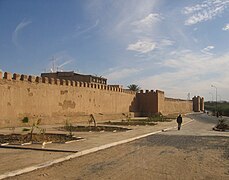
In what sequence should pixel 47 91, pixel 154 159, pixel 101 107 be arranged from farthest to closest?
pixel 101 107, pixel 47 91, pixel 154 159

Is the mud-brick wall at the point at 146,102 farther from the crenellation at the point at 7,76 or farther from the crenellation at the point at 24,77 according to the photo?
the crenellation at the point at 7,76

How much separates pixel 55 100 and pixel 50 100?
2.41ft

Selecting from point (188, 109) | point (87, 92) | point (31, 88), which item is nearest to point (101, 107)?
point (87, 92)

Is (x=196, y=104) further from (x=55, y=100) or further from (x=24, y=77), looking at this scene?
(x=24, y=77)

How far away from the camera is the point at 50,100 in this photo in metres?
25.2

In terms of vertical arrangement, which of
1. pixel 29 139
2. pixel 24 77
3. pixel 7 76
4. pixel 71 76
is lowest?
pixel 29 139

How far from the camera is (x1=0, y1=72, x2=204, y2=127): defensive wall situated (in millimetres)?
20562

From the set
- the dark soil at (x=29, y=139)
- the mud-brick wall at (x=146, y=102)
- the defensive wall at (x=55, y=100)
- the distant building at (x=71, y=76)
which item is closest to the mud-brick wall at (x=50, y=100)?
the defensive wall at (x=55, y=100)

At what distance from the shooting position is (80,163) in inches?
310

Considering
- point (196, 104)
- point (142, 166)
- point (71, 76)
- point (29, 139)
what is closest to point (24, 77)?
point (29, 139)

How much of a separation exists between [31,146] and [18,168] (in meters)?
3.34

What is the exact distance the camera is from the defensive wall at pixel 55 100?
67.5 feet

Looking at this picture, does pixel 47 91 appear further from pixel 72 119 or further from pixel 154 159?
pixel 154 159

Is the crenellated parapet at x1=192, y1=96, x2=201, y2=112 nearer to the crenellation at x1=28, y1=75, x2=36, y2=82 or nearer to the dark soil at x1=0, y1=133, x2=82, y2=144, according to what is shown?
the crenellation at x1=28, y1=75, x2=36, y2=82
